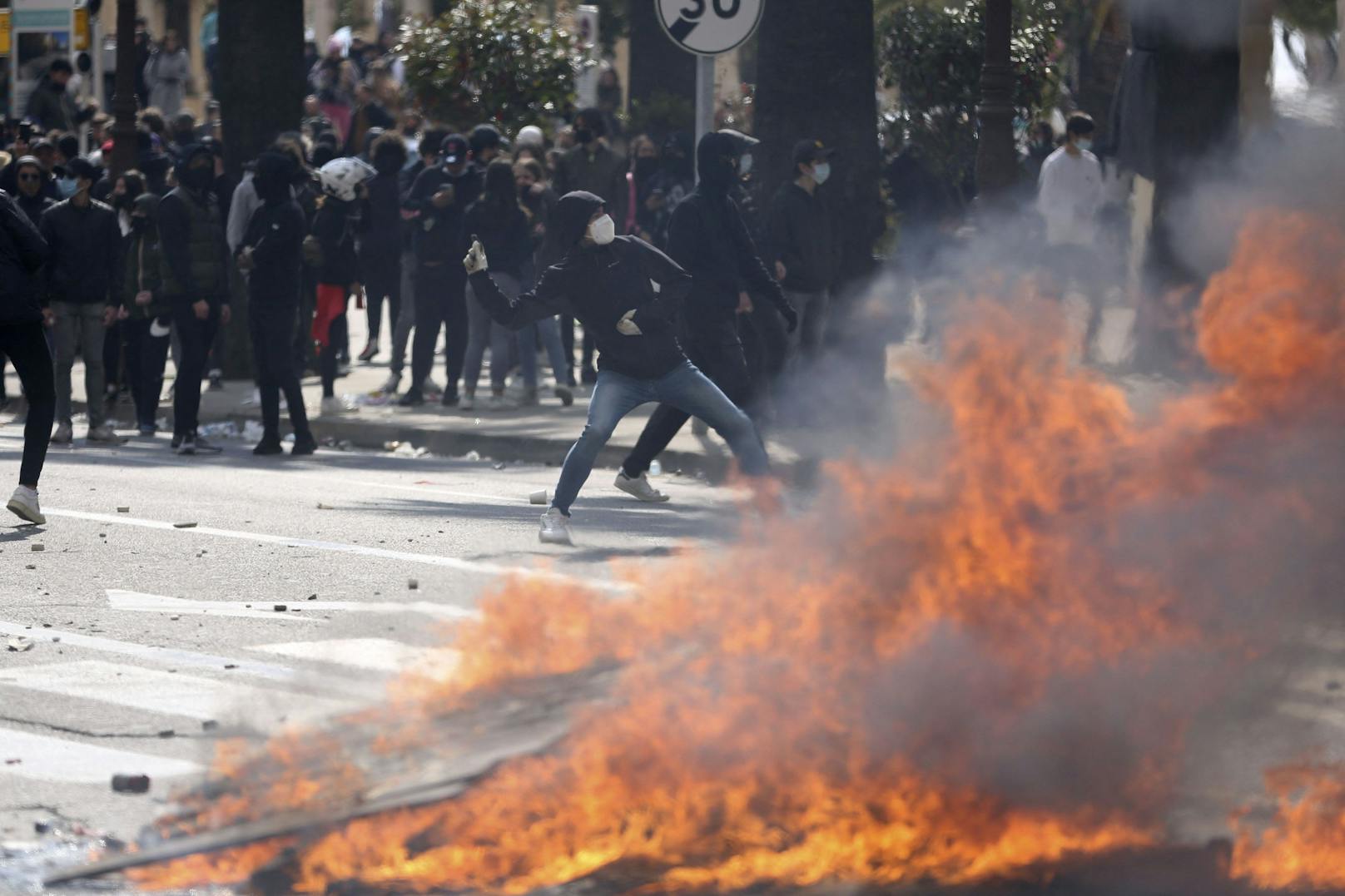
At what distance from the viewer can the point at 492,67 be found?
70.5 ft

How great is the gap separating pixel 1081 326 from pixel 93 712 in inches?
129

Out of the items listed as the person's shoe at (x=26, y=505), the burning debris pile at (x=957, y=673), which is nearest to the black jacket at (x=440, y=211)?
the person's shoe at (x=26, y=505)

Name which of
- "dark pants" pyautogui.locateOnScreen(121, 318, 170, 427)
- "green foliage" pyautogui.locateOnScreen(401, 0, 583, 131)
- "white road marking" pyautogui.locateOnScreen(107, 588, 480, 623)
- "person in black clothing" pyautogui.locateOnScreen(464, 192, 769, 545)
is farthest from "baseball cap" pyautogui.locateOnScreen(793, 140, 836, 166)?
"green foliage" pyautogui.locateOnScreen(401, 0, 583, 131)

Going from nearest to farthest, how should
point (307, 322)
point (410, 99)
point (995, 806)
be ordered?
1. point (995, 806)
2. point (307, 322)
3. point (410, 99)

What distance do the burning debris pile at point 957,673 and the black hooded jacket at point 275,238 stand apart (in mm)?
8943

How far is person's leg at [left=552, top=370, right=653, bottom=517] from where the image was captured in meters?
10.7

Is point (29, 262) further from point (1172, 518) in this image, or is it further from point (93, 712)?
point (1172, 518)

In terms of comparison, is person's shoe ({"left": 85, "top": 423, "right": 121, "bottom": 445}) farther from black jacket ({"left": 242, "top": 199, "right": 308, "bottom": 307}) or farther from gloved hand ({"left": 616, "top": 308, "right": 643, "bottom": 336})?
gloved hand ({"left": 616, "top": 308, "right": 643, "bottom": 336})

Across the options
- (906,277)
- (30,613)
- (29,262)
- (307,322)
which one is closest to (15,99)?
(307,322)

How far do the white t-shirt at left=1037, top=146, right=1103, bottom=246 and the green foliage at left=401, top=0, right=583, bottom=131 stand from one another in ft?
20.1

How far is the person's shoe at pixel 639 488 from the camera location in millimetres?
12266

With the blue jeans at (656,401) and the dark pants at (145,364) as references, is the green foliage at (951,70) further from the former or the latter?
the blue jeans at (656,401)

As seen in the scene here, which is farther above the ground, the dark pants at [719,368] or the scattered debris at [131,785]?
the dark pants at [719,368]

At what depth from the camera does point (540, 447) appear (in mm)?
14961
